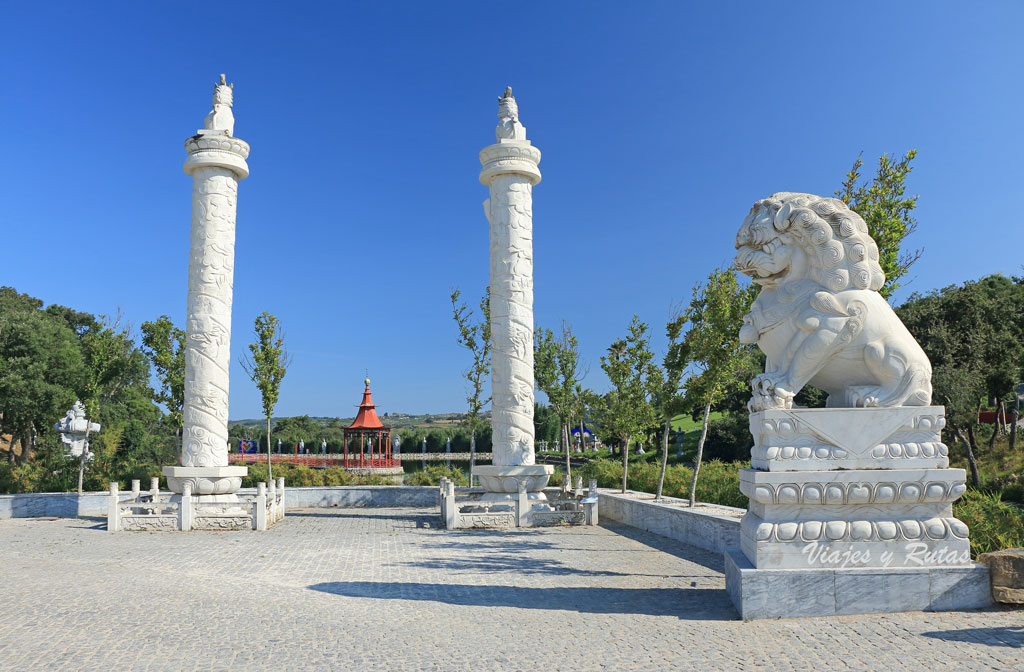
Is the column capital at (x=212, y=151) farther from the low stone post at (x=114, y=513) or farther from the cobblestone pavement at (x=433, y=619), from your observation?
the cobblestone pavement at (x=433, y=619)

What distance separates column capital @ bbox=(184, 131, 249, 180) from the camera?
1444 cm

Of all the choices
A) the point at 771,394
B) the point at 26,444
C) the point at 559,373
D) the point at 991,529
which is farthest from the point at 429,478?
the point at 26,444

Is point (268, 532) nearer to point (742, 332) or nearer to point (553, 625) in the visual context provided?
point (553, 625)

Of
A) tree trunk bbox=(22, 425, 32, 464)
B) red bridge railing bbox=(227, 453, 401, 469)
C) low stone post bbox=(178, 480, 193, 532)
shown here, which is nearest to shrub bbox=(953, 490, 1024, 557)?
low stone post bbox=(178, 480, 193, 532)

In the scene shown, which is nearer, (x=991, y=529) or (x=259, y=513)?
(x=991, y=529)

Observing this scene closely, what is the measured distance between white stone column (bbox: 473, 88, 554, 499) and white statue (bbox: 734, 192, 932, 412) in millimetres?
8528

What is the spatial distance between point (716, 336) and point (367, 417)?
975 inches

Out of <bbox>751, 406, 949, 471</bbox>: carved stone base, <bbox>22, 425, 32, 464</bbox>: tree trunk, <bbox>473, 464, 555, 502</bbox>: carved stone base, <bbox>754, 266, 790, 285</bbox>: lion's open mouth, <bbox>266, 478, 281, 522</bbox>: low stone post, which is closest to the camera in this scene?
<bbox>751, 406, 949, 471</bbox>: carved stone base

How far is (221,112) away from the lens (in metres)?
15.1

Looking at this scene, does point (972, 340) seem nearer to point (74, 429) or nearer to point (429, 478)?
point (429, 478)

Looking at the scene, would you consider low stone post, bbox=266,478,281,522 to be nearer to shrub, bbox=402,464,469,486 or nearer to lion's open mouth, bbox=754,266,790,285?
shrub, bbox=402,464,469,486

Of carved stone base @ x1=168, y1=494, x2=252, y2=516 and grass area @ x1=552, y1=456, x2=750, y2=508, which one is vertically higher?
grass area @ x1=552, y1=456, x2=750, y2=508

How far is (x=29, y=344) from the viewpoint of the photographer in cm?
2294

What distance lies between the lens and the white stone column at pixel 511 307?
13906mm
